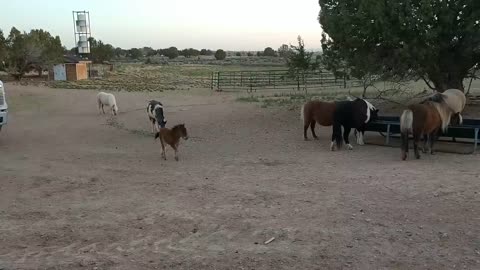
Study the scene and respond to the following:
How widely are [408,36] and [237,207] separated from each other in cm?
886

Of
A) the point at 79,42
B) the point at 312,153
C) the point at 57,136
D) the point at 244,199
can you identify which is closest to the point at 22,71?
the point at 79,42

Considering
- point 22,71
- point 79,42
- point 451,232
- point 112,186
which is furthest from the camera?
point 79,42

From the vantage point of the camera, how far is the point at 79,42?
61.2 metres

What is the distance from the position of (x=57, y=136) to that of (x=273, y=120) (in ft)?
23.2

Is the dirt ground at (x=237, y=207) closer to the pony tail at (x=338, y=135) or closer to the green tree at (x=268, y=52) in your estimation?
the pony tail at (x=338, y=135)

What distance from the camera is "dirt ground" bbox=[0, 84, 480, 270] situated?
5.00 m

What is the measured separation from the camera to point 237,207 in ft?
22.2

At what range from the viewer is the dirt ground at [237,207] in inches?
197

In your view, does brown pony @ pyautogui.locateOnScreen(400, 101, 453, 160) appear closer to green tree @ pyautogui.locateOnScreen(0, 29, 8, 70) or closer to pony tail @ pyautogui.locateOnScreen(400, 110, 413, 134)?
pony tail @ pyautogui.locateOnScreen(400, 110, 413, 134)

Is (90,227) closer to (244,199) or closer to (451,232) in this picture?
(244,199)

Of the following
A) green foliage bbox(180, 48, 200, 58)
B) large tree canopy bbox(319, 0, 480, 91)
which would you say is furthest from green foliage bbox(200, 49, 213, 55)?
large tree canopy bbox(319, 0, 480, 91)

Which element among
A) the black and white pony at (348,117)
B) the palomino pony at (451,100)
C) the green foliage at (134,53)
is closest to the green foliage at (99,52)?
the green foliage at (134,53)

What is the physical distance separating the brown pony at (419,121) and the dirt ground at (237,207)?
19.7 inches

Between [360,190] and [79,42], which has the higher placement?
[79,42]
